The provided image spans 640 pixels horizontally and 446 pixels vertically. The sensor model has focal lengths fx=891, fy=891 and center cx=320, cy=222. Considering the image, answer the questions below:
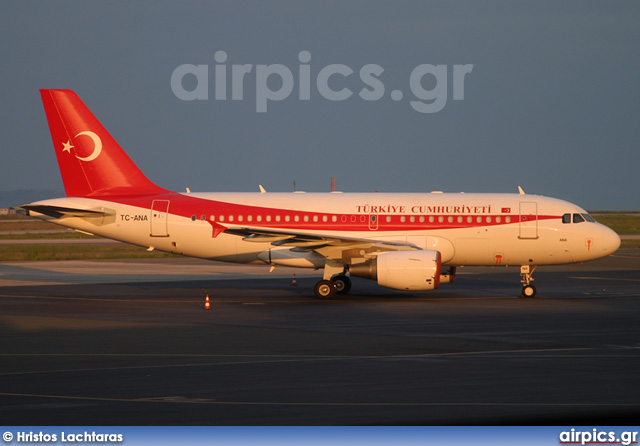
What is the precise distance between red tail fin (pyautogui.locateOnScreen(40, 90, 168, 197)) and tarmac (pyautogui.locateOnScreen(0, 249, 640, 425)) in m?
4.06

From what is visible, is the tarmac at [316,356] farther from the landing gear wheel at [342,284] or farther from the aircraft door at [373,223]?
the aircraft door at [373,223]

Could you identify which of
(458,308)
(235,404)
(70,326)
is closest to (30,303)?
(70,326)

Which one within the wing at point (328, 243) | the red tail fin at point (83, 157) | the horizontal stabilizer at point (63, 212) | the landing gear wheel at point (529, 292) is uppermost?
the red tail fin at point (83, 157)

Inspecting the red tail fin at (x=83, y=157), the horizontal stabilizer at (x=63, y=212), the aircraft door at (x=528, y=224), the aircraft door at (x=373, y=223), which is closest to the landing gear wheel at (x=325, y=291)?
the aircraft door at (x=373, y=223)

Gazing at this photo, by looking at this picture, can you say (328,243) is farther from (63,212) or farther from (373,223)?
(63,212)

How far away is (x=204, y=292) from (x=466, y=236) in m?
10.3

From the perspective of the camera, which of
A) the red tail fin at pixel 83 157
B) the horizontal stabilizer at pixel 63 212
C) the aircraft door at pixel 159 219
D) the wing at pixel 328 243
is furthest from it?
the red tail fin at pixel 83 157

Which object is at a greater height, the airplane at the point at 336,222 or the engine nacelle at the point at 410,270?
the airplane at the point at 336,222

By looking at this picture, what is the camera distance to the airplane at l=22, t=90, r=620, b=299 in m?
32.9

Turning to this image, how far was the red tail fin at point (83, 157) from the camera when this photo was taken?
3434 centimetres

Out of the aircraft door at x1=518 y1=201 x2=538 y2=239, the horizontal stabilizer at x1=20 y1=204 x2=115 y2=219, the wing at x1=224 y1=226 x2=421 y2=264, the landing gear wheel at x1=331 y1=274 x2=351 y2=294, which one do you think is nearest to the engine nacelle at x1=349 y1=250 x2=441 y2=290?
the wing at x1=224 y1=226 x2=421 y2=264

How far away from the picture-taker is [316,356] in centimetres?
1853

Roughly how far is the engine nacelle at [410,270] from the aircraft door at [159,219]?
844cm

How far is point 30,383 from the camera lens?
15328 mm
